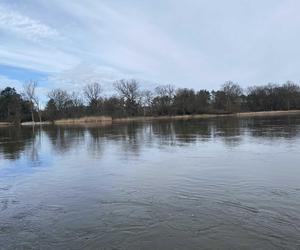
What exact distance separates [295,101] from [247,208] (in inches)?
5231

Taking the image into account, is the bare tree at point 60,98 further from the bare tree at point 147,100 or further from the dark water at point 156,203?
the dark water at point 156,203

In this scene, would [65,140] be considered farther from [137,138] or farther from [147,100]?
[147,100]

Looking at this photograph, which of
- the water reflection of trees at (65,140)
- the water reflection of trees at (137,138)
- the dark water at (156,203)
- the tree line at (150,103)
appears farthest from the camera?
the tree line at (150,103)

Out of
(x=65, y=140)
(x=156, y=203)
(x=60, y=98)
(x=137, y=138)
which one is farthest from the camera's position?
(x=60, y=98)

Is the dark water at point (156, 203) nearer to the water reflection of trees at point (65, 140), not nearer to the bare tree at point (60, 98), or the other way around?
the water reflection of trees at point (65, 140)

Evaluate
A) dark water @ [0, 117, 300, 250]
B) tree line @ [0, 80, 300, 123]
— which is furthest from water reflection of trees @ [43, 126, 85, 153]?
tree line @ [0, 80, 300, 123]

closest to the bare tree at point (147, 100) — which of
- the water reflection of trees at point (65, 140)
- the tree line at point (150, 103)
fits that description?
the tree line at point (150, 103)

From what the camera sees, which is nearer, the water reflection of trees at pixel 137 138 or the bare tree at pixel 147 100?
the water reflection of trees at pixel 137 138

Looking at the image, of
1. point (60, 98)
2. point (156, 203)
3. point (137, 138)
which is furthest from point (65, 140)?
point (60, 98)

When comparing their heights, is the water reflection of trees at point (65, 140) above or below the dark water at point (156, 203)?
above

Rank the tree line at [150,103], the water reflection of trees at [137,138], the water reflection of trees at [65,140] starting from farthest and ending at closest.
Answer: the tree line at [150,103]
the water reflection of trees at [65,140]
the water reflection of trees at [137,138]

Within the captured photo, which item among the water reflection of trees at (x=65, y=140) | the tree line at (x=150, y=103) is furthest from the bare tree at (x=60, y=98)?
the water reflection of trees at (x=65, y=140)

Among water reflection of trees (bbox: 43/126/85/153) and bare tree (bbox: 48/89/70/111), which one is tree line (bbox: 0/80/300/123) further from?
water reflection of trees (bbox: 43/126/85/153)

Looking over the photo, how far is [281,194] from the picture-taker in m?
10.8
